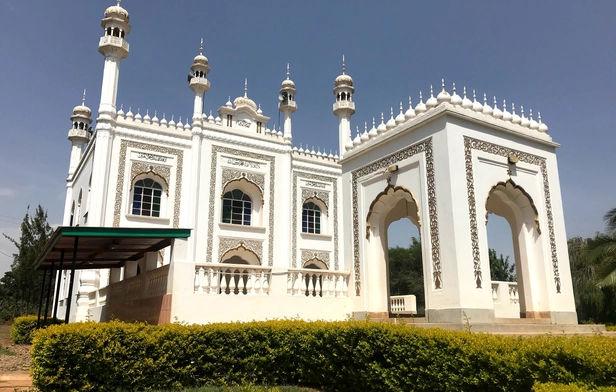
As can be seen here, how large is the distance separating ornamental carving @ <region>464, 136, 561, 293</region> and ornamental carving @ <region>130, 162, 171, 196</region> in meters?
12.4

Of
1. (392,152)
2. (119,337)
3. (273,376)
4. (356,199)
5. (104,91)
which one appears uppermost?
(104,91)

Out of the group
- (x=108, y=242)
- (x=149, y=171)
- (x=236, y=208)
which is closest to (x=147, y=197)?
(x=149, y=171)

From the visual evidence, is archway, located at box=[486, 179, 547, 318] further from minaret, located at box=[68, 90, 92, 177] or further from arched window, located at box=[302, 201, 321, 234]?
minaret, located at box=[68, 90, 92, 177]

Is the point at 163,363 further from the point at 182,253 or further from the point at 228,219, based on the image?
the point at 228,219

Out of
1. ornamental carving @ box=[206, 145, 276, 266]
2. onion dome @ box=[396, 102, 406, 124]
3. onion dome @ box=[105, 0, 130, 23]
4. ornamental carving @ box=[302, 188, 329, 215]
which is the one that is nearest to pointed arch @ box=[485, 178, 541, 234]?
onion dome @ box=[396, 102, 406, 124]

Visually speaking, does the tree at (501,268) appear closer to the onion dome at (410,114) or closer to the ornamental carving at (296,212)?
the ornamental carving at (296,212)

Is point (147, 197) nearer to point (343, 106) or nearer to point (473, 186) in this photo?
point (343, 106)

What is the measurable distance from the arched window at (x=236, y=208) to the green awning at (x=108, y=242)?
22.6 feet

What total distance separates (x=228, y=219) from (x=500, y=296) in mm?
11298

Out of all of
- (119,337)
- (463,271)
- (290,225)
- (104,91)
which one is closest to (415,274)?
(290,225)

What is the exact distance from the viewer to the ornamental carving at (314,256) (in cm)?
1970

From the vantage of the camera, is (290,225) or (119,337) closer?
(119,337)

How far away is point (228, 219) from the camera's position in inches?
725

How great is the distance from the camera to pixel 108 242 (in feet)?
28.3
